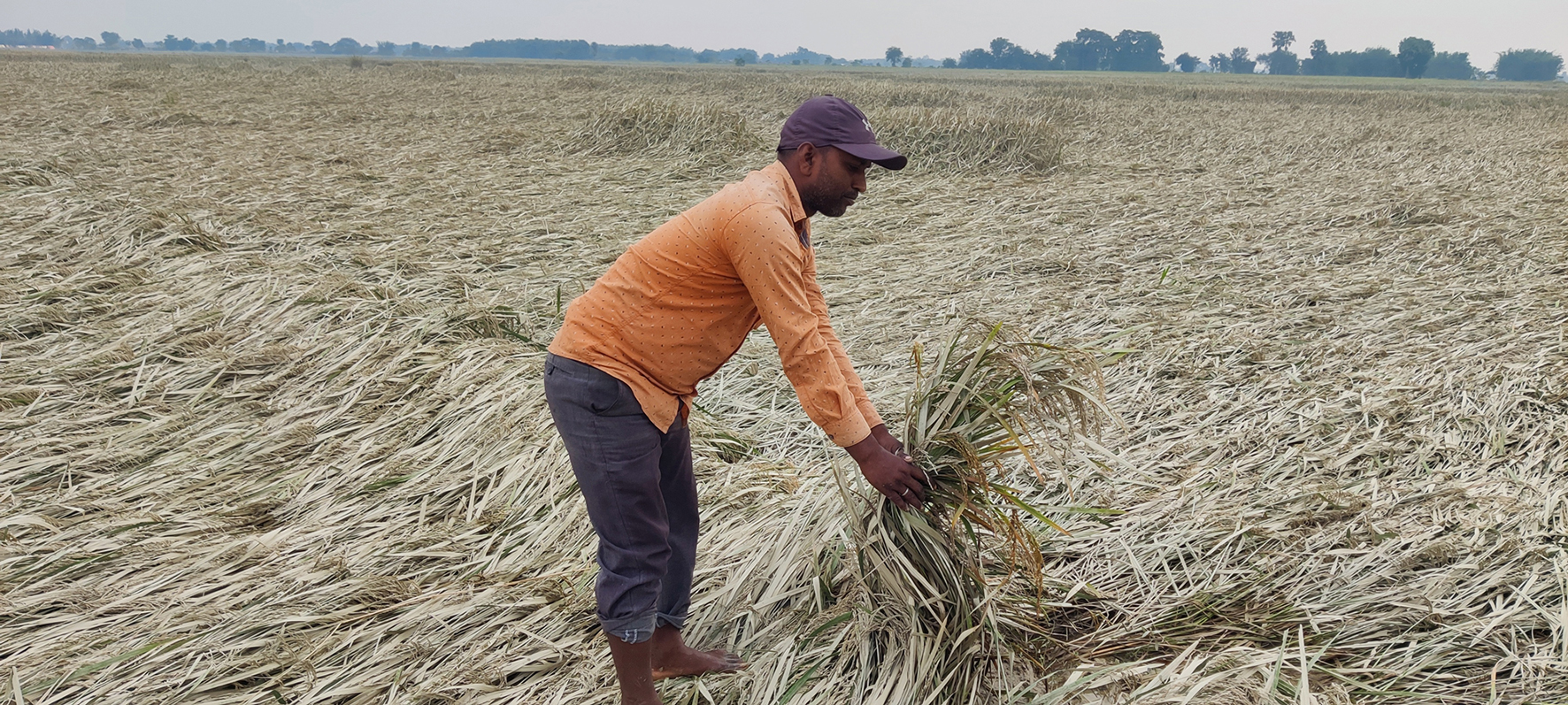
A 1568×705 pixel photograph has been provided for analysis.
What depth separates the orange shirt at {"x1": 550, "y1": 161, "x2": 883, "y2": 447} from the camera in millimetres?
1775

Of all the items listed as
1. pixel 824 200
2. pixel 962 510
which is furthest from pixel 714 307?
pixel 962 510

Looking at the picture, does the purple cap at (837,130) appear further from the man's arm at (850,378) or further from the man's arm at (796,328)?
the man's arm at (850,378)

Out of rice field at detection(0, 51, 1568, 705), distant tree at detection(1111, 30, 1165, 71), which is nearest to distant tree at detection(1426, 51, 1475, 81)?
distant tree at detection(1111, 30, 1165, 71)

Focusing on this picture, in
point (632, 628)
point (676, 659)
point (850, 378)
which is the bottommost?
point (676, 659)

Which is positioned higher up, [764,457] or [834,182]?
[834,182]

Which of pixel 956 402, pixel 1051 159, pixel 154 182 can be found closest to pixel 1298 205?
pixel 1051 159

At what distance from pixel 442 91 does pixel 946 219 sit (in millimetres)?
17310

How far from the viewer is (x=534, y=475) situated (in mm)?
3227

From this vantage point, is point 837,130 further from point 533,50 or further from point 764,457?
point 533,50

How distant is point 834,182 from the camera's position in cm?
186

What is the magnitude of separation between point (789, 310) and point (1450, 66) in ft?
482

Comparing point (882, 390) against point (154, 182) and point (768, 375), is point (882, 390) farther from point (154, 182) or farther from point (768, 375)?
point (154, 182)

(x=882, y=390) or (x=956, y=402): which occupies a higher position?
(x=956, y=402)

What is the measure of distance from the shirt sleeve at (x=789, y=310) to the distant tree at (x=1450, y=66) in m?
144
